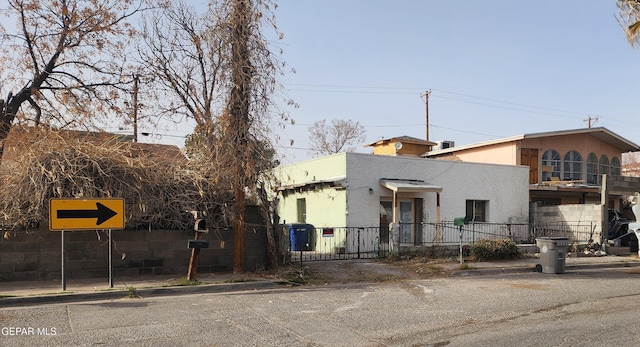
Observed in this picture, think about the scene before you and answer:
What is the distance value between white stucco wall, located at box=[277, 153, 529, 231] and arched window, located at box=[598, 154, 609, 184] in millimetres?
7338

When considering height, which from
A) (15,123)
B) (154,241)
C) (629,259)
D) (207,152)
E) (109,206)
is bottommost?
(629,259)

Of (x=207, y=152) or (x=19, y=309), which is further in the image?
(x=207, y=152)

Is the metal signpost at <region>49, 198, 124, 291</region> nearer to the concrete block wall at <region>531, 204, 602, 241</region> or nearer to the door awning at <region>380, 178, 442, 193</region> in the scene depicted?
the door awning at <region>380, 178, 442, 193</region>

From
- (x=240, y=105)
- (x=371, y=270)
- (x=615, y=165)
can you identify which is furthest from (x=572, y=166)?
(x=240, y=105)

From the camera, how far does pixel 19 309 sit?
8531 mm

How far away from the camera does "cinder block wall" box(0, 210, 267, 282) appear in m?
10.8

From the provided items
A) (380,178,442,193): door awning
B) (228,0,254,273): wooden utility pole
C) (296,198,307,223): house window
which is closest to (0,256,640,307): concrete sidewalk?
(228,0,254,273): wooden utility pole

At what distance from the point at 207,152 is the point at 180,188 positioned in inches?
43.5

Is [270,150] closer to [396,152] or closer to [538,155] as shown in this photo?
[396,152]

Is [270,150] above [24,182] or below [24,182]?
above

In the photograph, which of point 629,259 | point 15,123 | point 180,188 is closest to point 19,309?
point 180,188

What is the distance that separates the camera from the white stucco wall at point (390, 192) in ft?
59.7

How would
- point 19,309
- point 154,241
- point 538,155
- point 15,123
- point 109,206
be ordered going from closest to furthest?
point 19,309
point 109,206
point 154,241
point 15,123
point 538,155

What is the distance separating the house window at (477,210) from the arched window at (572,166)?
21.7ft
